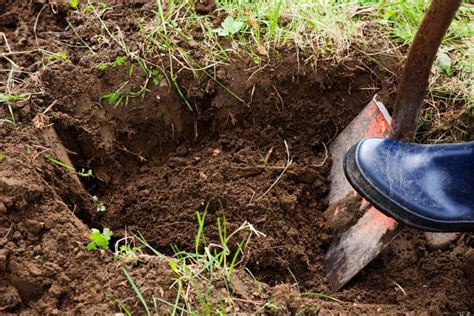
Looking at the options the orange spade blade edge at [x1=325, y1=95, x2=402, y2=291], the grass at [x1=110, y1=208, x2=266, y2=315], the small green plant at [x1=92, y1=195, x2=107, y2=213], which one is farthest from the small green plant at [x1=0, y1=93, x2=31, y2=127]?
the orange spade blade edge at [x1=325, y1=95, x2=402, y2=291]

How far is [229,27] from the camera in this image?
259cm

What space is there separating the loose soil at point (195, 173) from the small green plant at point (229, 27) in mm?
119

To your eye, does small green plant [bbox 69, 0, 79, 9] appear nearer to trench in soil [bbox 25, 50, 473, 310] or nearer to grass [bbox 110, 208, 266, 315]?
trench in soil [bbox 25, 50, 473, 310]

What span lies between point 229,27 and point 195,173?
2.02ft

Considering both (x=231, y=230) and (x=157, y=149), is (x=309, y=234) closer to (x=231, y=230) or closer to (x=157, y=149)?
(x=231, y=230)

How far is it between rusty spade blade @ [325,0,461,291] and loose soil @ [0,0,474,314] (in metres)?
0.05

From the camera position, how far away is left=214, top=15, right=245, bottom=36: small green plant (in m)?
2.58

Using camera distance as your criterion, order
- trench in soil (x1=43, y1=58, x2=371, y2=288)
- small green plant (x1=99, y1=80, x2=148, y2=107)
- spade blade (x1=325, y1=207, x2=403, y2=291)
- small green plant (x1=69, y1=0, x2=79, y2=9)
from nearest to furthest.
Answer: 1. spade blade (x1=325, y1=207, x2=403, y2=291)
2. trench in soil (x1=43, y1=58, x2=371, y2=288)
3. small green plant (x1=99, y1=80, x2=148, y2=107)
4. small green plant (x1=69, y1=0, x2=79, y2=9)

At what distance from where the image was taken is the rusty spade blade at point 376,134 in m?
1.91

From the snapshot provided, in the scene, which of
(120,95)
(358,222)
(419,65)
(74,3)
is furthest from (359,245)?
(74,3)

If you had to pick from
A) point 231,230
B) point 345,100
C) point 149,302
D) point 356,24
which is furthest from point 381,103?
point 149,302

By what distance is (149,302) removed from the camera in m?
1.91

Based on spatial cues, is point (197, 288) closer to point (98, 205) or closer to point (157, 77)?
point (98, 205)

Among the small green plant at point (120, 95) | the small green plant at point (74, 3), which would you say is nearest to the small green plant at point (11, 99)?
the small green plant at point (120, 95)
